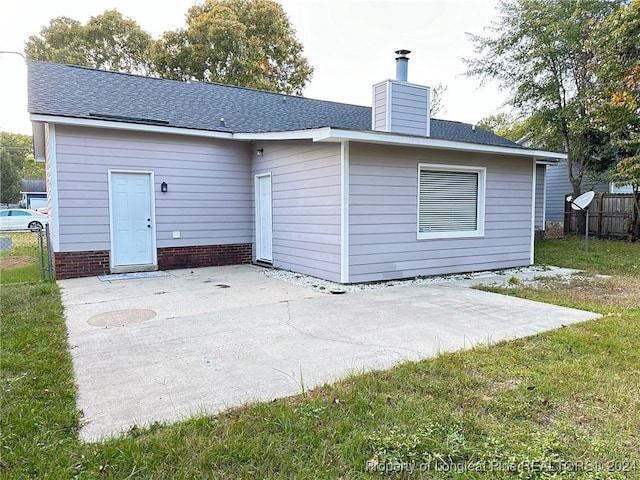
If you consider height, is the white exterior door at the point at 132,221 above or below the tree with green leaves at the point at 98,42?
below

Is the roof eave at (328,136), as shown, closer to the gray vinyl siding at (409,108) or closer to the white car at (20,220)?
the gray vinyl siding at (409,108)

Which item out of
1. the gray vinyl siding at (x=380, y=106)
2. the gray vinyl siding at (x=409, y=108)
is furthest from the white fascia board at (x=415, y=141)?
the gray vinyl siding at (x=380, y=106)

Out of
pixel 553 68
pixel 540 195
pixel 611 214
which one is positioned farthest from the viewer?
pixel 611 214

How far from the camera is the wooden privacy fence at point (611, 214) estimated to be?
1397 centimetres

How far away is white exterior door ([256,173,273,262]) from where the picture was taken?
8.74 meters

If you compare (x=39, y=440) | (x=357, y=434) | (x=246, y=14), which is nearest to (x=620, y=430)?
(x=357, y=434)

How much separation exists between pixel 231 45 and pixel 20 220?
13.9 meters

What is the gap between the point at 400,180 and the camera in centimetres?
714

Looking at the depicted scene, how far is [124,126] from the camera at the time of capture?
755 centimetres

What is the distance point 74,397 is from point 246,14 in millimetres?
23312

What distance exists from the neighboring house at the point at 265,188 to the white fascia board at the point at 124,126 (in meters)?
0.02

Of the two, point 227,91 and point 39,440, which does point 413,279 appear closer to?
point 39,440

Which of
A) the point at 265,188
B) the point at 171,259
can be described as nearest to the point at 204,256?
the point at 171,259

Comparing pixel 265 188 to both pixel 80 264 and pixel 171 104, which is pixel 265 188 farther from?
pixel 80 264
